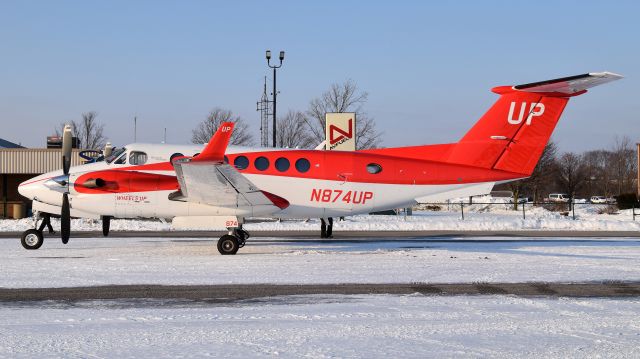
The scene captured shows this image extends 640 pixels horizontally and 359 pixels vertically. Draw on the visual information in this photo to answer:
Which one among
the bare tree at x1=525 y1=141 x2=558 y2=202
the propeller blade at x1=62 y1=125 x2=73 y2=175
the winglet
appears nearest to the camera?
the winglet

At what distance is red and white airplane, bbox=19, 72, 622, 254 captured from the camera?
58.2 ft

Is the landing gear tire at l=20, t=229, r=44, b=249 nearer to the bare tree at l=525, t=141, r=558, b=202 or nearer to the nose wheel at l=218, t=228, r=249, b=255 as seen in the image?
the nose wheel at l=218, t=228, r=249, b=255

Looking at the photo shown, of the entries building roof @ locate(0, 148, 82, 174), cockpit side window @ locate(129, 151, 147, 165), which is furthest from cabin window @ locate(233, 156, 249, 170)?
building roof @ locate(0, 148, 82, 174)

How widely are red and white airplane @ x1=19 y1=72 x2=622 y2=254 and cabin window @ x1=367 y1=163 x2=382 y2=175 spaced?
0.03m

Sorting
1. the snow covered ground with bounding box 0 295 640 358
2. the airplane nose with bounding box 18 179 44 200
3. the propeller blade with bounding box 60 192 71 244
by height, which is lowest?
the snow covered ground with bounding box 0 295 640 358

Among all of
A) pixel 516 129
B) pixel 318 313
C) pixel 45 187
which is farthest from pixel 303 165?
pixel 318 313

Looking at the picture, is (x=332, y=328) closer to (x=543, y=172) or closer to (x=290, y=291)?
(x=290, y=291)

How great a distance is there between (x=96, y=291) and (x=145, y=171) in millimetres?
7450

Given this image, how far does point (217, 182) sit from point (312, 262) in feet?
10.3

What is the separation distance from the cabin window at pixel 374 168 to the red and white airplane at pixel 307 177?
0.03 metres

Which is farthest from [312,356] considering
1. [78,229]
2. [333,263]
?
[78,229]

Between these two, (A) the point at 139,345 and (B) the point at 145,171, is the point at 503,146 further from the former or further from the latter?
(A) the point at 139,345

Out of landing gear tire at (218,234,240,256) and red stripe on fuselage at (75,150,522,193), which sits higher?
red stripe on fuselage at (75,150,522,193)

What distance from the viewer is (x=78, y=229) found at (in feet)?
95.6
